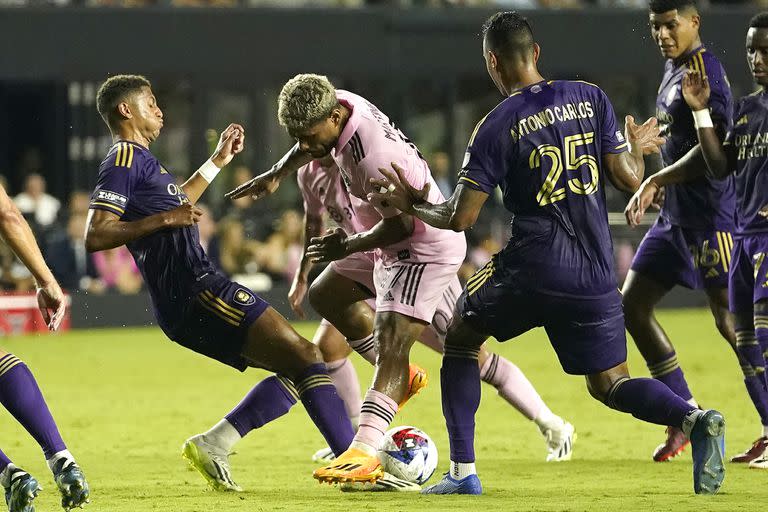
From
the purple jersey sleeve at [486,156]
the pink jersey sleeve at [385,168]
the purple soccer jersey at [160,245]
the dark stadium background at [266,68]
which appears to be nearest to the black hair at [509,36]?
the purple jersey sleeve at [486,156]

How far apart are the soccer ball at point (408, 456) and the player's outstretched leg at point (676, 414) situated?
1093 mm

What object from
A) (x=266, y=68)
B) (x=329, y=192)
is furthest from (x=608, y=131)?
(x=266, y=68)

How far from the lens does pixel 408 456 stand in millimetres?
7074

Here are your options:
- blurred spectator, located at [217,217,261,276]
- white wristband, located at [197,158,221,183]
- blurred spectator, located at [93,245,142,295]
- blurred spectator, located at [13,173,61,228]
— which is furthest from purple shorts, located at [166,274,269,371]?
blurred spectator, located at [13,173,61,228]

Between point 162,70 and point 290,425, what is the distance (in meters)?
12.6

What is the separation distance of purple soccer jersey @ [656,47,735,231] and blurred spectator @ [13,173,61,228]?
12.9m

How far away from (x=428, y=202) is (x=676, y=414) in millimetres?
1531

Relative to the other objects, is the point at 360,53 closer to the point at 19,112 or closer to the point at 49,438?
the point at 19,112

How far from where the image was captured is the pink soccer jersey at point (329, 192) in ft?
26.6

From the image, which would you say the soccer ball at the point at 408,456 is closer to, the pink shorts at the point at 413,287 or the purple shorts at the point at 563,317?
the pink shorts at the point at 413,287

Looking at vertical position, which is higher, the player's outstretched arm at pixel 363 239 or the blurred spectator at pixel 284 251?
the player's outstretched arm at pixel 363 239

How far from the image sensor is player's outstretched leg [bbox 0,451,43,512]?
19.3ft

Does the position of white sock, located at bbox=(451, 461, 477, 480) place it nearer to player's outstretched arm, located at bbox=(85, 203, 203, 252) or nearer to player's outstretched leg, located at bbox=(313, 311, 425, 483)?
player's outstretched leg, located at bbox=(313, 311, 425, 483)

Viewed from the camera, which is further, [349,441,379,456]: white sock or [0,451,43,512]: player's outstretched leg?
[349,441,379,456]: white sock
